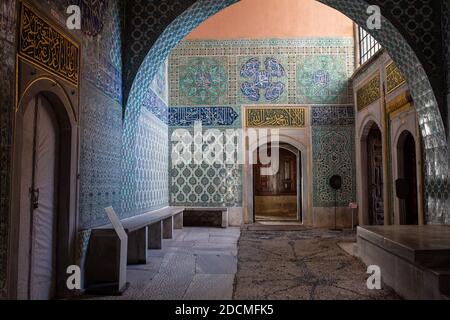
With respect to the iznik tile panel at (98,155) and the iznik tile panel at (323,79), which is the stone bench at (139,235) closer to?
the iznik tile panel at (98,155)

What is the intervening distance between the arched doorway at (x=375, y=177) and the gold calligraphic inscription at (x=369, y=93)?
0.51 metres

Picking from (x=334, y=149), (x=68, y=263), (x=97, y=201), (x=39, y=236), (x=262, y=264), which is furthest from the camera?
(x=334, y=149)

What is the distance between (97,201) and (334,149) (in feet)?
18.4

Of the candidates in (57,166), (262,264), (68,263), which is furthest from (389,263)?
(57,166)

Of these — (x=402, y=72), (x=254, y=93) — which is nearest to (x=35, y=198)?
(x=402, y=72)

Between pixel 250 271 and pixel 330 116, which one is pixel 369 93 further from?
pixel 250 271

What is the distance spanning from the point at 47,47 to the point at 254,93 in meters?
5.75

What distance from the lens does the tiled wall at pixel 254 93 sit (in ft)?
26.3

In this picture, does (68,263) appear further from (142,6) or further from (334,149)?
(334,149)

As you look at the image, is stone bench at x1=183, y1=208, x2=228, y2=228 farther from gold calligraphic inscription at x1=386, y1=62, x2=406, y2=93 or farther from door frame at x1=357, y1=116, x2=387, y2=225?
gold calligraphic inscription at x1=386, y1=62, x2=406, y2=93

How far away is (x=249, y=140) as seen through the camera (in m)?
8.09

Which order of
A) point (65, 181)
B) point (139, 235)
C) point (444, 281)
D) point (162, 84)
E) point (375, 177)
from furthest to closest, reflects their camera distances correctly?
point (375, 177)
point (162, 84)
point (139, 235)
point (65, 181)
point (444, 281)

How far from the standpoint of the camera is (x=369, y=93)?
7035 mm

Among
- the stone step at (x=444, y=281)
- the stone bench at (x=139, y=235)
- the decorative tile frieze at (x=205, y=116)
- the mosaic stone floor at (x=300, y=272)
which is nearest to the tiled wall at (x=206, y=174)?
the decorative tile frieze at (x=205, y=116)
